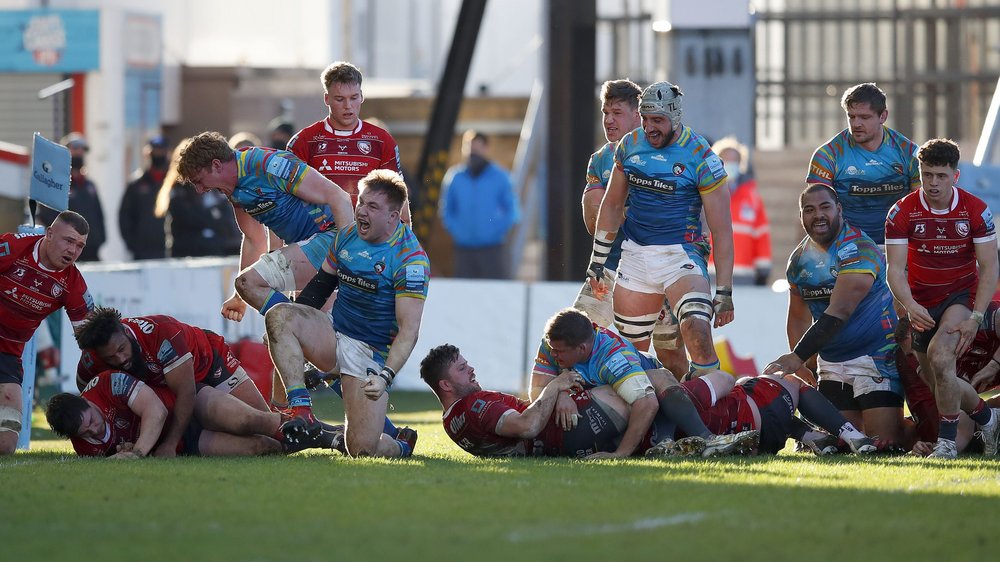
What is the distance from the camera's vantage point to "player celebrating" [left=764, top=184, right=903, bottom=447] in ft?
32.2

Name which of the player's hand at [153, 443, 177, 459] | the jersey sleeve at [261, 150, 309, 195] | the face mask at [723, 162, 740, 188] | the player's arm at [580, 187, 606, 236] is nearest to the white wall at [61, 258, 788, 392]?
the face mask at [723, 162, 740, 188]

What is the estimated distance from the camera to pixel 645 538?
6305mm

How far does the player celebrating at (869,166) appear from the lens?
10.5m

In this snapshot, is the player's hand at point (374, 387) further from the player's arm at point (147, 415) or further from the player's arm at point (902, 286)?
the player's arm at point (902, 286)

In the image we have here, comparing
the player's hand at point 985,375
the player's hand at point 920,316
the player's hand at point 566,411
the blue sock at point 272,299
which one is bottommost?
the player's hand at point 566,411

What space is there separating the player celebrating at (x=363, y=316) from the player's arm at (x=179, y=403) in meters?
0.53

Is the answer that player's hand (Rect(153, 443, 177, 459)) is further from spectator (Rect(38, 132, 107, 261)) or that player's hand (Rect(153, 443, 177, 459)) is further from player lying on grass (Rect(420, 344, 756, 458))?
spectator (Rect(38, 132, 107, 261))

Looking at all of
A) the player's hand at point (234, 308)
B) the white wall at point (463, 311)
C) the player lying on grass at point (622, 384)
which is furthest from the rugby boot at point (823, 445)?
the white wall at point (463, 311)

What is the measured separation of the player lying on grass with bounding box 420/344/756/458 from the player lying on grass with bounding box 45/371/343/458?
92cm

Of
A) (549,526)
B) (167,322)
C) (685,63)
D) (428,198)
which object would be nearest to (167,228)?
(428,198)

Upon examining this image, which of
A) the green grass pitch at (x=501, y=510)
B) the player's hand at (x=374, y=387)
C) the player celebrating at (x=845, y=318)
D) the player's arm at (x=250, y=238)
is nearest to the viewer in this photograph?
the green grass pitch at (x=501, y=510)

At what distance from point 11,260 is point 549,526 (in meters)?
4.91

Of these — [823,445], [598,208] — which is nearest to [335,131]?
[598,208]

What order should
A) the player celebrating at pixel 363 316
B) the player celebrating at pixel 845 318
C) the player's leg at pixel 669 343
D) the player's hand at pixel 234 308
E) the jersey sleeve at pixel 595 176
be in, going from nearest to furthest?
the player celebrating at pixel 363 316, the player celebrating at pixel 845 318, the player's hand at pixel 234 308, the player's leg at pixel 669 343, the jersey sleeve at pixel 595 176
